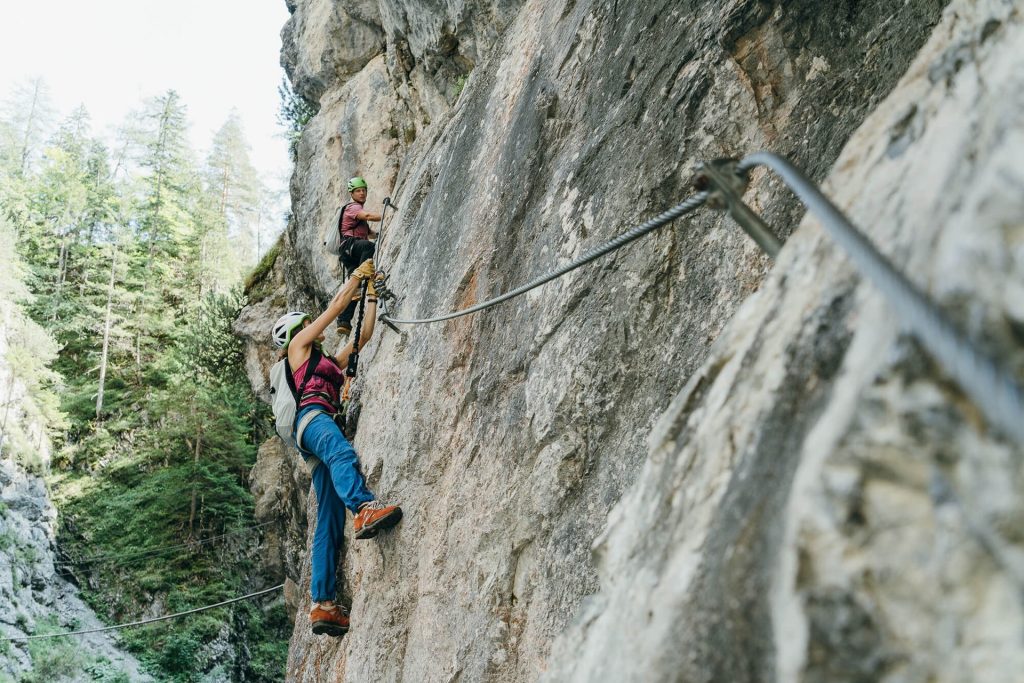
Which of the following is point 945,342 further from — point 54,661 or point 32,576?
point 32,576

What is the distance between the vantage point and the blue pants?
562 cm

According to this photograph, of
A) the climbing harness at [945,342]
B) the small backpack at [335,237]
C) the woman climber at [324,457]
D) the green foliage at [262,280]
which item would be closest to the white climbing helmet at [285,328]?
the woman climber at [324,457]

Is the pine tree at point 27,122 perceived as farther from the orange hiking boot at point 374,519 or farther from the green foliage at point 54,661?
the orange hiking boot at point 374,519

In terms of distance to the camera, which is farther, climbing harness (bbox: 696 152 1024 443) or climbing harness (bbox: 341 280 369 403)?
climbing harness (bbox: 341 280 369 403)

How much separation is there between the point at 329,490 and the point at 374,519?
1.01m

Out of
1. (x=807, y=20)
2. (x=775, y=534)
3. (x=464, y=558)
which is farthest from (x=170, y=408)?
(x=775, y=534)

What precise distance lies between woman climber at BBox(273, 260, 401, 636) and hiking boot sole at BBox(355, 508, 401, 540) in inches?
1.2

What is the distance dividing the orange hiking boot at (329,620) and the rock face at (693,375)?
0.60 ft

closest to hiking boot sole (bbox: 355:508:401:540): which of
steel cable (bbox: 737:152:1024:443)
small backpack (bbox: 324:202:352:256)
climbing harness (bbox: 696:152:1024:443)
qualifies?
climbing harness (bbox: 696:152:1024:443)

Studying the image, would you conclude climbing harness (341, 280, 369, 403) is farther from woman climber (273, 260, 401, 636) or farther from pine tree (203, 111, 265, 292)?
pine tree (203, 111, 265, 292)

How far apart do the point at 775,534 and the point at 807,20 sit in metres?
3.41

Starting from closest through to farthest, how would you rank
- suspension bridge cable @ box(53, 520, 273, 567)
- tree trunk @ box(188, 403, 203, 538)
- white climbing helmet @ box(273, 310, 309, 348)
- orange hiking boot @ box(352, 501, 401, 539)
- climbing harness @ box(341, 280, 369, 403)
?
1. orange hiking boot @ box(352, 501, 401, 539)
2. white climbing helmet @ box(273, 310, 309, 348)
3. climbing harness @ box(341, 280, 369, 403)
4. suspension bridge cable @ box(53, 520, 273, 567)
5. tree trunk @ box(188, 403, 203, 538)

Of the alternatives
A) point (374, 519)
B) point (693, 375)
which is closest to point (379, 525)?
point (374, 519)

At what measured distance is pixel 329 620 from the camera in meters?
5.88
